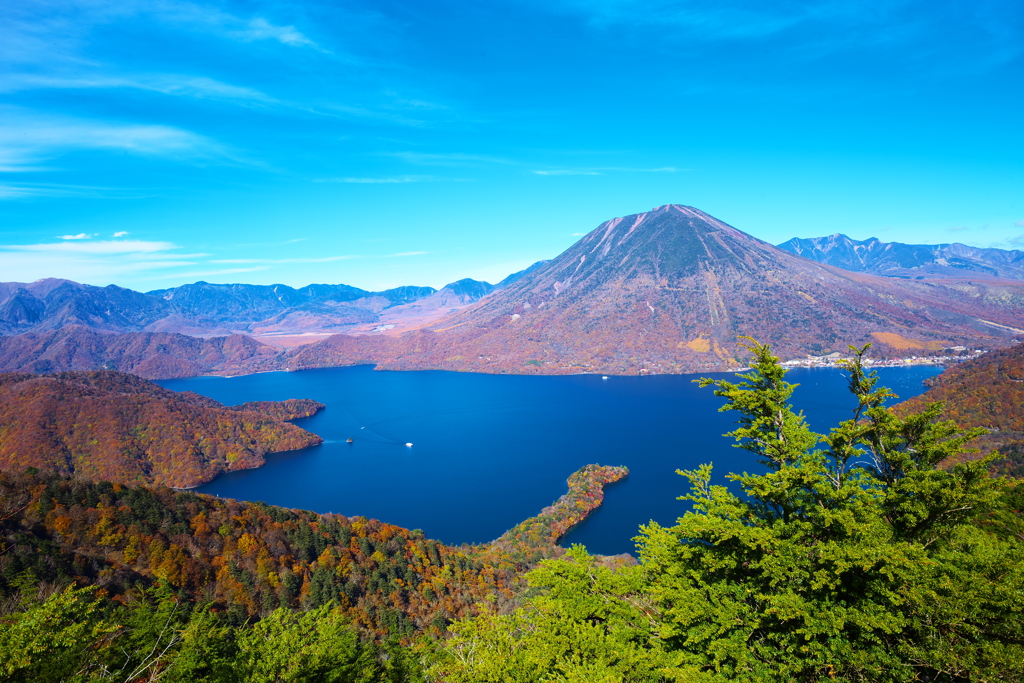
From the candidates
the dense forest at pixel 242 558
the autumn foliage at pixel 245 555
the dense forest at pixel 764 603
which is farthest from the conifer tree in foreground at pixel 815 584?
the autumn foliage at pixel 245 555

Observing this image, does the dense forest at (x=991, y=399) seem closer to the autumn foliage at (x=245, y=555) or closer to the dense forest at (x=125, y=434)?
the autumn foliage at (x=245, y=555)

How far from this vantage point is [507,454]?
9138cm

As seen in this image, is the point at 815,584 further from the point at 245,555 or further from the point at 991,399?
the point at 991,399

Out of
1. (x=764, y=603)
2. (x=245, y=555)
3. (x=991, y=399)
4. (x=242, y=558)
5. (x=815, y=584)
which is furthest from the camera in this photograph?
(x=991, y=399)

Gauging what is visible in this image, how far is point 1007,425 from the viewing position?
78.5 metres

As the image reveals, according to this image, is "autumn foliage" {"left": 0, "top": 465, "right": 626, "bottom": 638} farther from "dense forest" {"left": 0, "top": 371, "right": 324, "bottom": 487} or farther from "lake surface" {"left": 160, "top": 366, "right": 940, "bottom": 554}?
"dense forest" {"left": 0, "top": 371, "right": 324, "bottom": 487}

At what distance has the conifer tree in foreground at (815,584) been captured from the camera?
1030 centimetres

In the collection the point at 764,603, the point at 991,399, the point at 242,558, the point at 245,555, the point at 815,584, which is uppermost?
the point at 815,584

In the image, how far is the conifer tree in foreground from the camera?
10305 millimetres

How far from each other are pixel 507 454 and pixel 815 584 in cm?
8195

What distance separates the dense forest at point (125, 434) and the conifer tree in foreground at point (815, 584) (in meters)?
97.6

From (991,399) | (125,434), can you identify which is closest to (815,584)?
(991,399)

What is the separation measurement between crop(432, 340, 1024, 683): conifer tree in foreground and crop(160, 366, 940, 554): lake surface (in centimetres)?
4280

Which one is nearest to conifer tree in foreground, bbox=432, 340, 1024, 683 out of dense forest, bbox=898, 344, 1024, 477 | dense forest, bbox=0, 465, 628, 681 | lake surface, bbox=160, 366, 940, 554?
dense forest, bbox=0, 465, 628, 681
